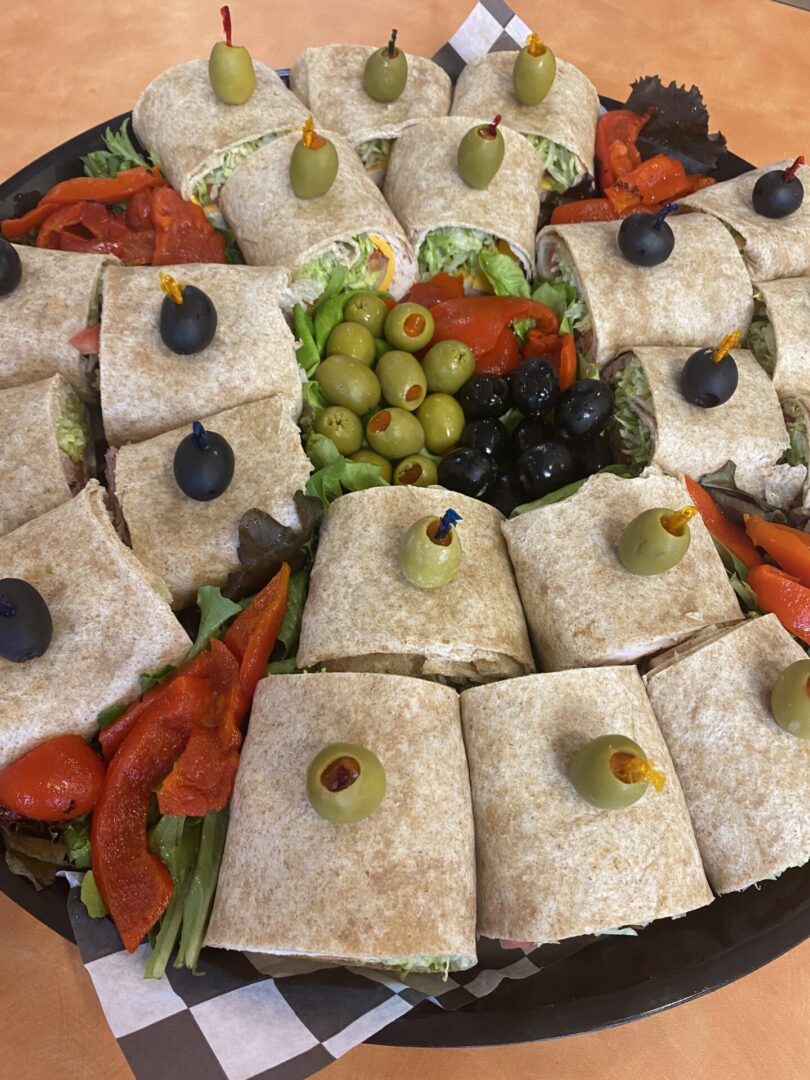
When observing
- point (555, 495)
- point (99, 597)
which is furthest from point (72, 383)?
point (555, 495)

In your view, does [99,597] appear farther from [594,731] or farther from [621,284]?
[621,284]

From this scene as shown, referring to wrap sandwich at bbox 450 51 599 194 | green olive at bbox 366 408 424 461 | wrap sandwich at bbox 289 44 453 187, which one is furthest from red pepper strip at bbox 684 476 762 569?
wrap sandwich at bbox 289 44 453 187

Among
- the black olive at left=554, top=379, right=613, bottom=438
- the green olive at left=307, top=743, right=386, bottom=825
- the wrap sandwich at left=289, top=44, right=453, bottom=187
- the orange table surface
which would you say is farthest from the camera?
the orange table surface

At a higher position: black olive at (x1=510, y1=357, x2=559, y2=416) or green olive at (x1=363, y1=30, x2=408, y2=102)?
green olive at (x1=363, y1=30, x2=408, y2=102)

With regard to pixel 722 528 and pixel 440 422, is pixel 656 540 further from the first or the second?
pixel 440 422

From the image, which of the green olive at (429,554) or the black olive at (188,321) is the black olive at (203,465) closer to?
the black olive at (188,321)

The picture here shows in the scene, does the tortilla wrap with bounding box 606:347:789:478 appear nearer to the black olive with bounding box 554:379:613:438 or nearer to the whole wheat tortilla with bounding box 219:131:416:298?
the black olive with bounding box 554:379:613:438
